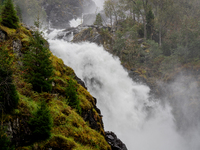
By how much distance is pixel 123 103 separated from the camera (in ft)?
71.9

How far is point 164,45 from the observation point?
31906 mm

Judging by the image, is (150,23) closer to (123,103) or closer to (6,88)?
(123,103)

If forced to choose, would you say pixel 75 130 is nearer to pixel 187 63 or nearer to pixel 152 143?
pixel 152 143

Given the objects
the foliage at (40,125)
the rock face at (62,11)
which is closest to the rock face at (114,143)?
the foliage at (40,125)

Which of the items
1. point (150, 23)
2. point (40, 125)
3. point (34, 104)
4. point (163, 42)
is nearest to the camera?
point (40, 125)

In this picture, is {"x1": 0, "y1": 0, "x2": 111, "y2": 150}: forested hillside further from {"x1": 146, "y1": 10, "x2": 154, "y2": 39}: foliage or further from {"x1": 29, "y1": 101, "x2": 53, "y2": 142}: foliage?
{"x1": 146, "y1": 10, "x2": 154, "y2": 39}: foliage

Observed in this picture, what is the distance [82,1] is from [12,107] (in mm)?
96075

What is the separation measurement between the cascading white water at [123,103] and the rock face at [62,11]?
165 feet

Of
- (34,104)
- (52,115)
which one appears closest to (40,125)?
(34,104)

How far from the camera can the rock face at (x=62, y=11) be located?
70.6 meters

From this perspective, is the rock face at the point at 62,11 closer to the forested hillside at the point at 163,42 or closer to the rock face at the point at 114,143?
the forested hillside at the point at 163,42

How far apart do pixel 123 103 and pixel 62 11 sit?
223 ft

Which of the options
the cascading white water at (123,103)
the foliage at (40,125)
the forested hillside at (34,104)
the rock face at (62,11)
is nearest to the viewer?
the forested hillside at (34,104)

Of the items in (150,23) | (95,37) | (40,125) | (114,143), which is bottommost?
(40,125)
